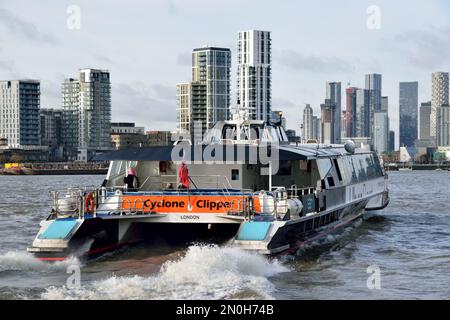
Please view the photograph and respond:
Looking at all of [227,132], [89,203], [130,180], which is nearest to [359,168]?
[227,132]

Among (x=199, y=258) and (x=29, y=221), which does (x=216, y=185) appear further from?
(x=29, y=221)

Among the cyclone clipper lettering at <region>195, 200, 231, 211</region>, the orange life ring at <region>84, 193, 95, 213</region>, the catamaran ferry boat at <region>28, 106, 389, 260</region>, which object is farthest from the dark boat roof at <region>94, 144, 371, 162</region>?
the orange life ring at <region>84, 193, 95, 213</region>

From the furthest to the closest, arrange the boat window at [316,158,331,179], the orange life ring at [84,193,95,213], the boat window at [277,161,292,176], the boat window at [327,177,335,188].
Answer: the boat window at [277,161,292,176] < the boat window at [327,177,335,188] < the boat window at [316,158,331,179] < the orange life ring at [84,193,95,213]

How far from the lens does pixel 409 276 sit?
20234 millimetres

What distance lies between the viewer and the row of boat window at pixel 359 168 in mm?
27422

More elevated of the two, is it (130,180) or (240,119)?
(240,119)

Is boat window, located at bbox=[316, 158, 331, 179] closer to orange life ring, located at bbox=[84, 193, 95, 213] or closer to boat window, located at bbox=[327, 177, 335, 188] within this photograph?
boat window, located at bbox=[327, 177, 335, 188]

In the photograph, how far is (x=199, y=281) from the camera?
17484 millimetres

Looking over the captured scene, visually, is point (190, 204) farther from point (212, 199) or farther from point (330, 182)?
point (330, 182)

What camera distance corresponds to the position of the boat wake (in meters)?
16.5

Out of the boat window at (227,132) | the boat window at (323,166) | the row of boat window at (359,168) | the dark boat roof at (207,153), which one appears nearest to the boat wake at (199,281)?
the dark boat roof at (207,153)

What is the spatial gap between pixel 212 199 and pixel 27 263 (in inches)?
193
